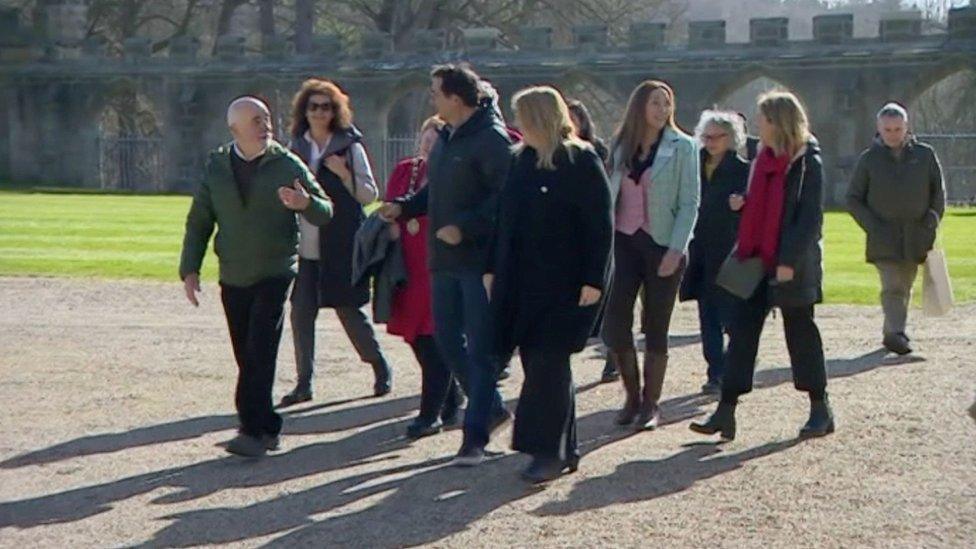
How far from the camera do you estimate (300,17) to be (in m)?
45.4

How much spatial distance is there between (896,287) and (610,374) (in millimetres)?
2205

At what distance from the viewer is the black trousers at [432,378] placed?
852 cm

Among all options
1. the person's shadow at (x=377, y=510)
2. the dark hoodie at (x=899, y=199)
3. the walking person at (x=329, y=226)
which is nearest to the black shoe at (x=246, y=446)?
the person's shadow at (x=377, y=510)

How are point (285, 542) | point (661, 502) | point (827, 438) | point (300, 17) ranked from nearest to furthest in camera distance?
1. point (285, 542)
2. point (661, 502)
3. point (827, 438)
4. point (300, 17)

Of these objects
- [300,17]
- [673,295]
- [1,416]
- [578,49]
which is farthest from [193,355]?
[300,17]

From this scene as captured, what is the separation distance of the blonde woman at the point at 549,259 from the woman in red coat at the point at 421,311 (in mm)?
1213

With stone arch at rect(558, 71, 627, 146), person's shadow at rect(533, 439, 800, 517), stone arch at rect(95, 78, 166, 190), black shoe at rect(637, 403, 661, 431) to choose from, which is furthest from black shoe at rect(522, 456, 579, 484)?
stone arch at rect(95, 78, 166, 190)

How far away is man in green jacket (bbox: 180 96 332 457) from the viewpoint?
26.0 feet

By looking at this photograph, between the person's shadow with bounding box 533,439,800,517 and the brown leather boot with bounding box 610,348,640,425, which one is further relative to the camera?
the brown leather boot with bounding box 610,348,640,425

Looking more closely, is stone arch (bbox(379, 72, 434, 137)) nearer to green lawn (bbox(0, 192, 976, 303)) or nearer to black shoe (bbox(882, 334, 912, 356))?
green lawn (bbox(0, 192, 976, 303))

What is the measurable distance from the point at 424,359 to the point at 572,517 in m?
2.13

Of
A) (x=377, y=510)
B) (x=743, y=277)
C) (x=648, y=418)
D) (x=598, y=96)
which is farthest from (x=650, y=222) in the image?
(x=598, y=96)

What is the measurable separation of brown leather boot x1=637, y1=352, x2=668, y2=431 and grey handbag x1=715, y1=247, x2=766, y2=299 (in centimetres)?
62

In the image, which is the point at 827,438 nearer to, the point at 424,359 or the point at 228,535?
the point at 424,359
